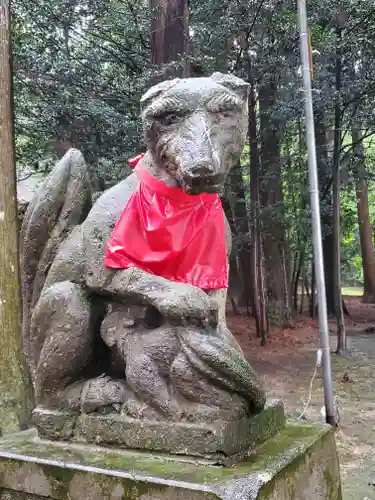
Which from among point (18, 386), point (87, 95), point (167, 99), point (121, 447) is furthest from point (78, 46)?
point (121, 447)

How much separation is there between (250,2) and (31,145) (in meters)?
3.50

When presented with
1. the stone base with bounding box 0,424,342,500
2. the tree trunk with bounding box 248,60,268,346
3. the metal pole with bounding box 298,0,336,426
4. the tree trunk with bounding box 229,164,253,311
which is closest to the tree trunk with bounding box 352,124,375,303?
the tree trunk with bounding box 229,164,253,311

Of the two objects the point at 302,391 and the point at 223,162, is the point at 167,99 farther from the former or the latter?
the point at 302,391

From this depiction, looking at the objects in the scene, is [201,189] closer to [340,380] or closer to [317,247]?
[317,247]

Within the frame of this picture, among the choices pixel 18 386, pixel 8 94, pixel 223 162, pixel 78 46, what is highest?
pixel 78 46

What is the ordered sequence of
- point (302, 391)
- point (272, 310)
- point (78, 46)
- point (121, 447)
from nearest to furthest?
1. point (121, 447)
2. point (302, 391)
3. point (78, 46)
4. point (272, 310)

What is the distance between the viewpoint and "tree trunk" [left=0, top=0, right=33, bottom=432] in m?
4.76

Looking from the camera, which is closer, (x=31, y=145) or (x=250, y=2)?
(x=250, y=2)

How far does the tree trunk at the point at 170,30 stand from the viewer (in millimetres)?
7301

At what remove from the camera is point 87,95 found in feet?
25.6

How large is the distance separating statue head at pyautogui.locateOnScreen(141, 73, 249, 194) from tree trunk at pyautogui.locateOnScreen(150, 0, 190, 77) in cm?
542

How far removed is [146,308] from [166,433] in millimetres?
469

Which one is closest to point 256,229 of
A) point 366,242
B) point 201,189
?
point 366,242

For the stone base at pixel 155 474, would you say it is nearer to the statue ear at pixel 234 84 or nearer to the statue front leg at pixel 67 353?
the statue front leg at pixel 67 353
